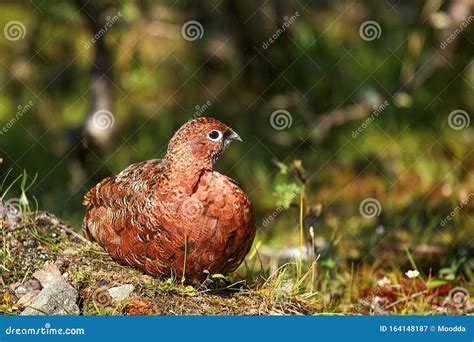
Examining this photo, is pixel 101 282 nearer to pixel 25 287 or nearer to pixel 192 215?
pixel 25 287

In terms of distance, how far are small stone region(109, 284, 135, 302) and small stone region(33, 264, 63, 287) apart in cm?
27

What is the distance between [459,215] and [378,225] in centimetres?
65

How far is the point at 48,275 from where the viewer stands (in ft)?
14.6

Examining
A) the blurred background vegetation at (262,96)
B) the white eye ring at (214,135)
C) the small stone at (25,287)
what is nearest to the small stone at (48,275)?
the small stone at (25,287)

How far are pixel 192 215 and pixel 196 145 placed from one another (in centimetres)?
35

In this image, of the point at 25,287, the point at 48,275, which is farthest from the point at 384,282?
the point at 25,287

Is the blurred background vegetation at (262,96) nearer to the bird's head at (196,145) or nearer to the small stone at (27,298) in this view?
the small stone at (27,298)

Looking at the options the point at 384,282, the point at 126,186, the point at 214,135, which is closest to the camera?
the point at 214,135

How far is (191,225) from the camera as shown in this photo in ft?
13.6

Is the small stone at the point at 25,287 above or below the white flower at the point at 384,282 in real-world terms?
below

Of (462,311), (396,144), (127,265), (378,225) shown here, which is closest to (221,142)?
(127,265)

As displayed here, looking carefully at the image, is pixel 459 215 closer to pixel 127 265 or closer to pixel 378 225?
pixel 378 225

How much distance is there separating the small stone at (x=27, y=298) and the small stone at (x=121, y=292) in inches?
14.8

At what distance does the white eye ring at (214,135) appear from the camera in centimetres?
426
